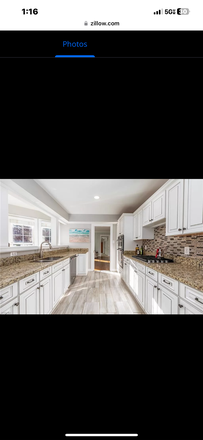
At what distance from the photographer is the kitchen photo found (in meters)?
1.36

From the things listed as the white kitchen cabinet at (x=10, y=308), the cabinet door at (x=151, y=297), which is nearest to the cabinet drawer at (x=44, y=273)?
the white kitchen cabinet at (x=10, y=308)

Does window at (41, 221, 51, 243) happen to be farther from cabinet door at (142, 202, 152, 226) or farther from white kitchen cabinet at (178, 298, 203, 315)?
white kitchen cabinet at (178, 298, 203, 315)

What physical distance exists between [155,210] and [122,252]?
1900mm

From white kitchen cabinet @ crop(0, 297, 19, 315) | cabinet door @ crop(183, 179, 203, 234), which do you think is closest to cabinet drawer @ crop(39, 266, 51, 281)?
white kitchen cabinet @ crop(0, 297, 19, 315)

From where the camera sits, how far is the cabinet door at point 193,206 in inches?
54.7

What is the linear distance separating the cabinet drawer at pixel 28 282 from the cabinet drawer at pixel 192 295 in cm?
128

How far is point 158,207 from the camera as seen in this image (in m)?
2.43

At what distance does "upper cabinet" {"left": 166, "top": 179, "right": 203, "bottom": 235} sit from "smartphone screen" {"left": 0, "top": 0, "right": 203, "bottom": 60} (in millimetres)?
1181

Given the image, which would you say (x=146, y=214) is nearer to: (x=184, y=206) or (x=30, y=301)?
(x=184, y=206)
